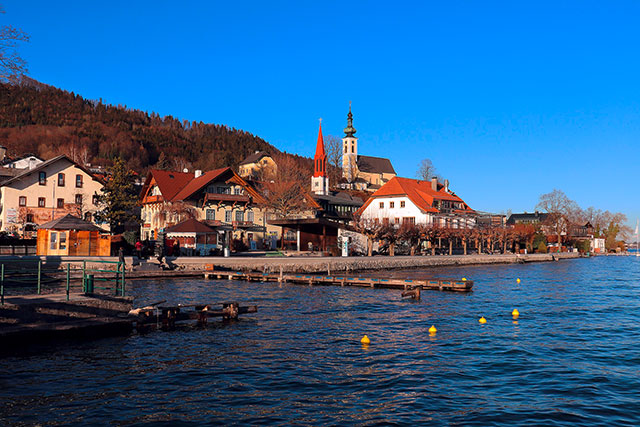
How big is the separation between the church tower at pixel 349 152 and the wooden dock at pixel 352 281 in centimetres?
12122

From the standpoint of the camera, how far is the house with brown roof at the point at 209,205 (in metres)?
66.6

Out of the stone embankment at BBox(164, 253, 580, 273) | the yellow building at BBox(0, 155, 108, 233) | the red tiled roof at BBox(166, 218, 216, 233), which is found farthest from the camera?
the yellow building at BBox(0, 155, 108, 233)

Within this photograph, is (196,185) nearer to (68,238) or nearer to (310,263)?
(68,238)

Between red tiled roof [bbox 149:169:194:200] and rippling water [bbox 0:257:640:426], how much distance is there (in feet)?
156

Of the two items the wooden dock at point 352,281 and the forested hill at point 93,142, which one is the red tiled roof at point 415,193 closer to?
the wooden dock at point 352,281

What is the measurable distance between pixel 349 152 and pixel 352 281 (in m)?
133

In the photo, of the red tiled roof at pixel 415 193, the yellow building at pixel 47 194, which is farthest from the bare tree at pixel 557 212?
the yellow building at pixel 47 194

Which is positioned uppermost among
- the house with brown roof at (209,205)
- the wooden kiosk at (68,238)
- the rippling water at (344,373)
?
the house with brown roof at (209,205)

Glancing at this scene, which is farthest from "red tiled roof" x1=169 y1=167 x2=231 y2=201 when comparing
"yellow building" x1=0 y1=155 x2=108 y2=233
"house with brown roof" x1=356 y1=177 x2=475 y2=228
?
"house with brown roof" x1=356 y1=177 x2=475 y2=228

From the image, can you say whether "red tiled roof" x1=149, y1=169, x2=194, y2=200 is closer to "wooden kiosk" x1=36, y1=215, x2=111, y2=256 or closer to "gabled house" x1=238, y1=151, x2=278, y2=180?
"wooden kiosk" x1=36, y1=215, x2=111, y2=256

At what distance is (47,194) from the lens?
213ft

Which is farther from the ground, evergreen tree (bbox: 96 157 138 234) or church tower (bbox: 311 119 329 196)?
church tower (bbox: 311 119 329 196)

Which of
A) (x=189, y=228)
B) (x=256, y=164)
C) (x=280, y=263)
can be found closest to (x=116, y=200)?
(x=189, y=228)

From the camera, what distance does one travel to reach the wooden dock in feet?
116
